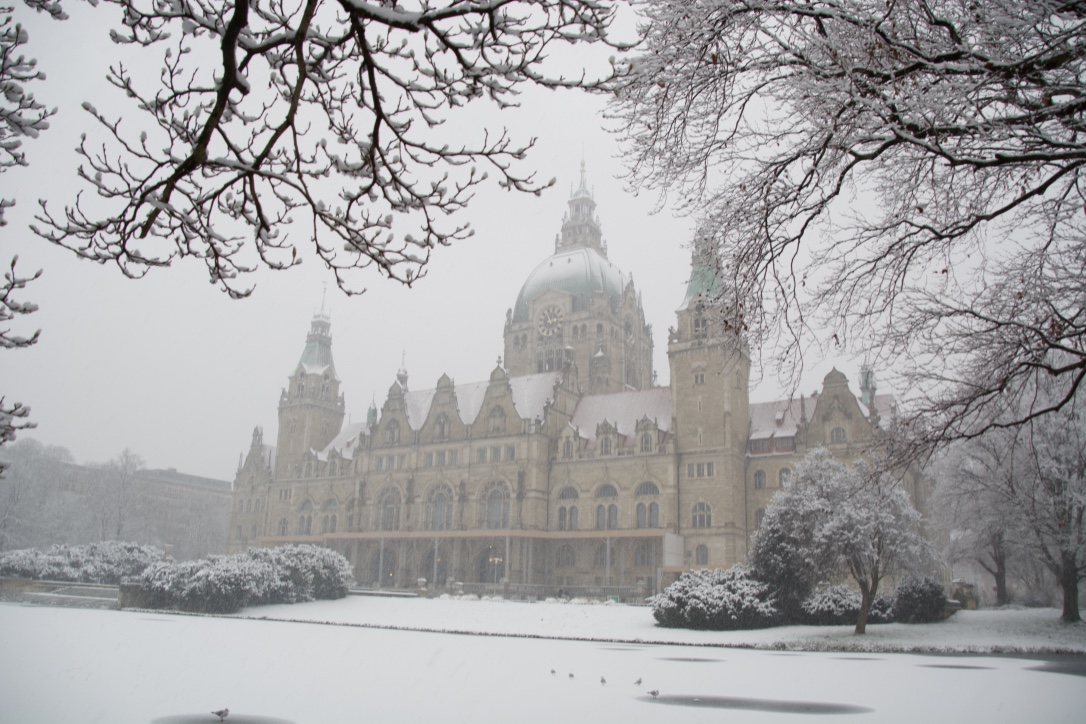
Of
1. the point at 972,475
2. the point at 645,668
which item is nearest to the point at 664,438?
the point at 972,475

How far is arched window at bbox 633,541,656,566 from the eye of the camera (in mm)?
51562

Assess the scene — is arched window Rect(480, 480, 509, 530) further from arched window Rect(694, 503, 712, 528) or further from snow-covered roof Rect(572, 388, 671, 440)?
arched window Rect(694, 503, 712, 528)

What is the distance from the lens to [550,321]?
77.6 metres

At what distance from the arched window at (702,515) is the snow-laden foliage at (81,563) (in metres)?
30.0

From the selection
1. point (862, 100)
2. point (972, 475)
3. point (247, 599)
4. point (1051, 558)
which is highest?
point (862, 100)

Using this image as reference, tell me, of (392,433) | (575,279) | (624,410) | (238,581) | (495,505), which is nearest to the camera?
(238,581)

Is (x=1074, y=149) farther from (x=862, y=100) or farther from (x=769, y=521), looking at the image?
(x=769, y=521)

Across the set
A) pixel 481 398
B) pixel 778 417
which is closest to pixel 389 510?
pixel 481 398

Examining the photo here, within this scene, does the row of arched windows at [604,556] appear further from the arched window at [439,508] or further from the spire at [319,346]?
the spire at [319,346]

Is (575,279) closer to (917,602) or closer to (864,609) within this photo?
(917,602)

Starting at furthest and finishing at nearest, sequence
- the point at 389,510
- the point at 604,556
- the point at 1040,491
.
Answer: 1. the point at 389,510
2. the point at 604,556
3. the point at 1040,491

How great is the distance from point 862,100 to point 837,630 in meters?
22.6

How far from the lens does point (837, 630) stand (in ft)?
85.3

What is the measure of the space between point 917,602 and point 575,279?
175 ft
